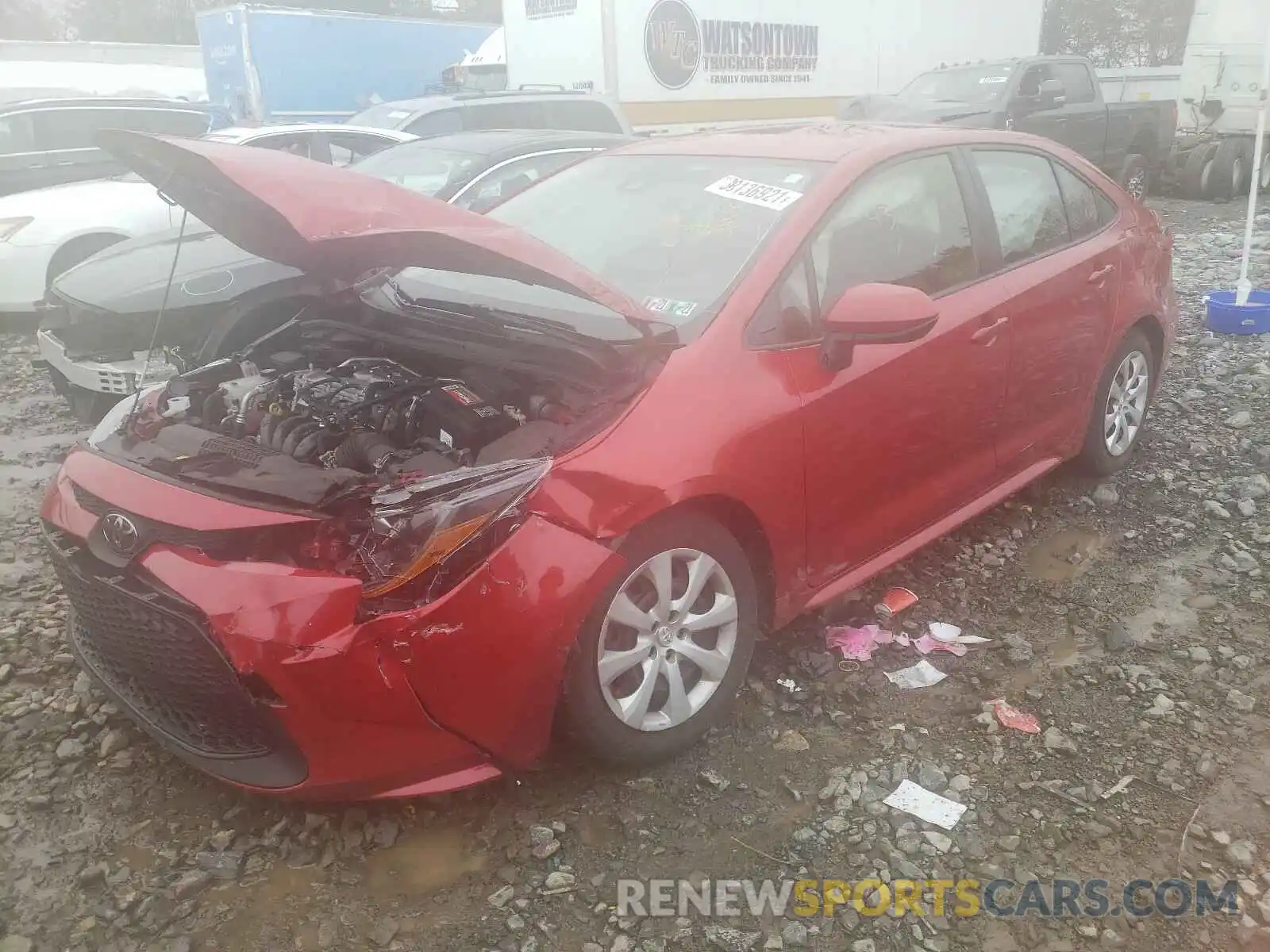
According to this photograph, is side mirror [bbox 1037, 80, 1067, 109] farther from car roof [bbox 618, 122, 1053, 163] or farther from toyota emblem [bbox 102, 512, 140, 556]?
toyota emblem [bbox 102, 512, 140, 556]

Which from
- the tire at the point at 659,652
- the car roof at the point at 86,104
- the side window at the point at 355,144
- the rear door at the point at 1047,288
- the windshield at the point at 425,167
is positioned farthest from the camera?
the car roof at the point at 86,104

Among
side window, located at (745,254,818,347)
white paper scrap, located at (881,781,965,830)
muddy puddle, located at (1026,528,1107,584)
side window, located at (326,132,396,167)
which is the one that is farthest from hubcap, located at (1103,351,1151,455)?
side window, located at (326,132,396,167)

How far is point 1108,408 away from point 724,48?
31.6ft

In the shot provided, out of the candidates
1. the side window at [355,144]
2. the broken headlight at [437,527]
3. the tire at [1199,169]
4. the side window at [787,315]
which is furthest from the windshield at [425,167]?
the tire at [1199,169]

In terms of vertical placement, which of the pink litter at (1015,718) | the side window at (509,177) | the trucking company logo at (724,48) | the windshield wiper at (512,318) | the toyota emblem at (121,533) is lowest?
the pink litter at (1015,718)

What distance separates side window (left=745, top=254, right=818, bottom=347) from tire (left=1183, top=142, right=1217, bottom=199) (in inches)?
548

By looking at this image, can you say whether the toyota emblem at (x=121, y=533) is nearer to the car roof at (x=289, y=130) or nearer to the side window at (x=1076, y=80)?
the car roof at (x=289, y=130)

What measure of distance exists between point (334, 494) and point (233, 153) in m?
0.88

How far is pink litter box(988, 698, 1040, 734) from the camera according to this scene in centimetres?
293

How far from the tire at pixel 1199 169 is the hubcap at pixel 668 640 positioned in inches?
568

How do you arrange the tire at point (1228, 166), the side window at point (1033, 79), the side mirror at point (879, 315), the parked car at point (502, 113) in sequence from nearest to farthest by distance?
the side mirror at point (879, 315)
the parked car at point (502, 113)
the side window at point (1033, 79)
the tire at point (1228, 166)

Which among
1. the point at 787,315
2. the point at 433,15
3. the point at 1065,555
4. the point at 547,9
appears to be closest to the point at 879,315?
the point at 787,315

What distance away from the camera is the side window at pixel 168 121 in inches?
421

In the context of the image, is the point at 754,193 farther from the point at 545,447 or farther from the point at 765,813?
the point at 765,813
